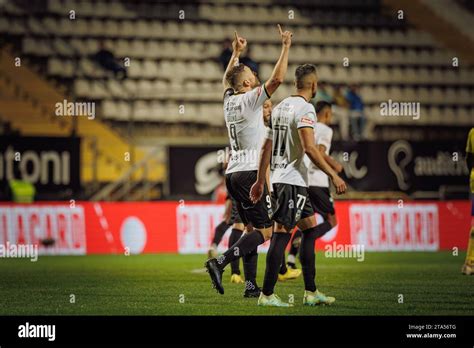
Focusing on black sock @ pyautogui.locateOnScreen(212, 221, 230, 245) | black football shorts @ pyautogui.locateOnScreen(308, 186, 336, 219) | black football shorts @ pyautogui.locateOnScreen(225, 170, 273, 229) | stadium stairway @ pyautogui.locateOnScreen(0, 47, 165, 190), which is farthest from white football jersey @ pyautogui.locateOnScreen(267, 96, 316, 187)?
stadium stairway @ pyautogui.locateOnScreen(0, 47, 165, 190)

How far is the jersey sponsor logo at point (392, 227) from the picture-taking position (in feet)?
62.6

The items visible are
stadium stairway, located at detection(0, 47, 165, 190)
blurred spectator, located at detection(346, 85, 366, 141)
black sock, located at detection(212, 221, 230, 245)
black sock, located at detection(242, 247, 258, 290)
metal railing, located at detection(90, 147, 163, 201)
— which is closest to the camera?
black sock, located at detection(242, 247, 258, 290)

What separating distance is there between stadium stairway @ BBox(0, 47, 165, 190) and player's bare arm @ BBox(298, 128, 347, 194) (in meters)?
12.8

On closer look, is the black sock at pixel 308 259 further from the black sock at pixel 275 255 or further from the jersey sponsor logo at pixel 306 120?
the jersey sponsor logo at pixel 306 120

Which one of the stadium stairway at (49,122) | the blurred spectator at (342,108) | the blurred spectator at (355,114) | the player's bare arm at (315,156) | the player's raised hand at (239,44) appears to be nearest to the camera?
the player's bare arm at (315,156)

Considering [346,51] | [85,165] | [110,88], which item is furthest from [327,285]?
[346,51]

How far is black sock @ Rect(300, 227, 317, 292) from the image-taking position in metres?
9.73

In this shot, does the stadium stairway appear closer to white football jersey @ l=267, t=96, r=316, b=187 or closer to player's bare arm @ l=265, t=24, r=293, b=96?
white football jersey @ l=267, t=96, r=316, b=187

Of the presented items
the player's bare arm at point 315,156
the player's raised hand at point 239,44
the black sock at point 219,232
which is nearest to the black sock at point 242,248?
the player's bare arm at point 315,156

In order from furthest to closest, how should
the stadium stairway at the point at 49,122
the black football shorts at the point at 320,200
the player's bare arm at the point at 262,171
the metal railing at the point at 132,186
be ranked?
the stadium stairway at the point at 49,122 < the metal railing at the point at 132,186 < the black football shorts at the point at 320,200 < the player's bare arm at the point at 262,171

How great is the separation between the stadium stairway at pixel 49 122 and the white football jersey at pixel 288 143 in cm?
1242

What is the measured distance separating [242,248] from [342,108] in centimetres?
1337

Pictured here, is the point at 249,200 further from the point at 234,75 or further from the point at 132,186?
the point at 132,186

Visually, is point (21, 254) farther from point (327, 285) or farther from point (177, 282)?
point (327, 285)
